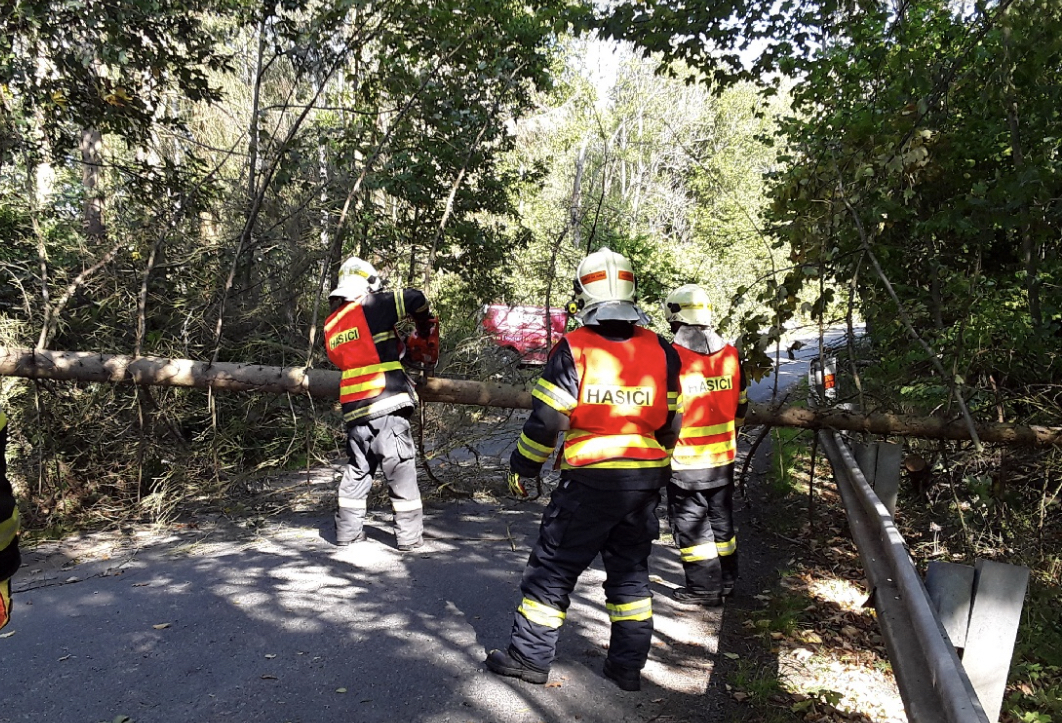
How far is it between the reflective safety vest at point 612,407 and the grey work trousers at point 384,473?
6.87ft

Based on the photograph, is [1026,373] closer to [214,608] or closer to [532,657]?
[532,657]

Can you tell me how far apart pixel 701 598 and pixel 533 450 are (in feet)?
6.01

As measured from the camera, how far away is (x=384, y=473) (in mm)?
5262

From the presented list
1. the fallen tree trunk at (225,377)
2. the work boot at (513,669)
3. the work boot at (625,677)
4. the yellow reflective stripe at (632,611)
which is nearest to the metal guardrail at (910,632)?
the yellow reflective stripe at (632,611)

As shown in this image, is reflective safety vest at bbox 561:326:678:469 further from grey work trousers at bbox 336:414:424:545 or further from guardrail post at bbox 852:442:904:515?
grey work trousers at bbox 336:414:424:545

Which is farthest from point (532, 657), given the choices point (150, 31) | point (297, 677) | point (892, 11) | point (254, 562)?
point (892, 11)

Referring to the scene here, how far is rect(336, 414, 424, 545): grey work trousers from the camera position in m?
5.18

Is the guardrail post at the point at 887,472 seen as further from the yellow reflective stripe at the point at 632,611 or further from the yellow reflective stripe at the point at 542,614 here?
the yellow reflective stripe at the point at 542,614

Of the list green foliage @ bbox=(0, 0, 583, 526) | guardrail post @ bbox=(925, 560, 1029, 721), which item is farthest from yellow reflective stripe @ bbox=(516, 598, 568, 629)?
green foliage @ bbox=(0, 0, 583, 526)

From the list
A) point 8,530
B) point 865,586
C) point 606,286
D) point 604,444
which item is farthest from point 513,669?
point 865,586

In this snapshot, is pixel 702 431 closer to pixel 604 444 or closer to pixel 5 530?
pixel 604 444

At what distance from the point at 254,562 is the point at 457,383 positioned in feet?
6.17

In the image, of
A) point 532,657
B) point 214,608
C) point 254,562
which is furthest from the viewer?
point 254,562

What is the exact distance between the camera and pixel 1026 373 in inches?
230
